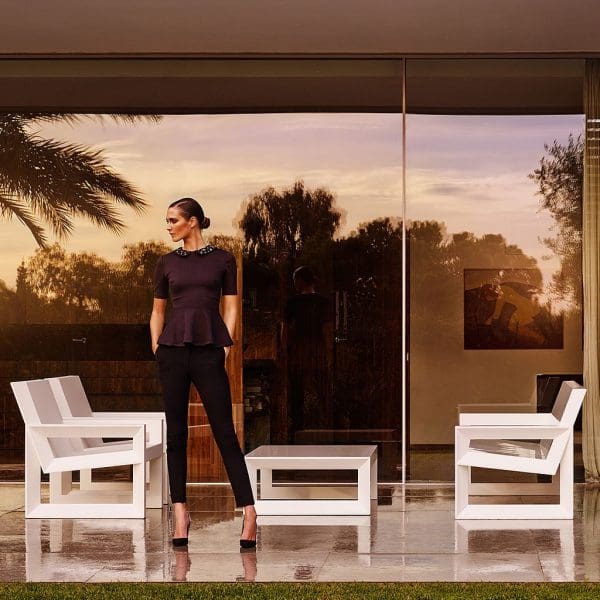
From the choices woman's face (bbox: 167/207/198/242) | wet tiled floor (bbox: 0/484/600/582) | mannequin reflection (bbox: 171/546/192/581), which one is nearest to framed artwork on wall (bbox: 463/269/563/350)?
wet tiled floor (bbox: 0/484/600/582)

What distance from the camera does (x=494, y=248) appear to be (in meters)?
9.68

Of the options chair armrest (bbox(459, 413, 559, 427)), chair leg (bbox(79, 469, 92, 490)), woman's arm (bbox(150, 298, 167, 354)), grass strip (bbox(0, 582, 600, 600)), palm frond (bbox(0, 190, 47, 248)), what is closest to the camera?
grass strip (bbox(0, 582, 600, 600))

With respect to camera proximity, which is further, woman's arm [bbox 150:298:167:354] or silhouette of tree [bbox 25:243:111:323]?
silhouette of tree [bbox 25:243:111:323]

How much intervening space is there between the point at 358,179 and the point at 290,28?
1289 millimetres

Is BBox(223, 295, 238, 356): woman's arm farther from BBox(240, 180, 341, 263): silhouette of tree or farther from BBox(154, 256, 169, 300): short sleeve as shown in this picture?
BBox(240, 180, 341, 263): silhouette of tree

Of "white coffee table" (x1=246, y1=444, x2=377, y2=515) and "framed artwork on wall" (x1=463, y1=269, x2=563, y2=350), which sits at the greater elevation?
"framed artwork on wall" (x1=463, y1=269, x2=563, y2=350)

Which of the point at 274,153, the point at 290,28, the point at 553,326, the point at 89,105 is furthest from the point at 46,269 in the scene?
the point at 553,326

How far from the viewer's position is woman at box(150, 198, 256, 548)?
21.2ft

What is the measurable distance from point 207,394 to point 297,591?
1.46m

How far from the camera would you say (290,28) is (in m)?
9.20

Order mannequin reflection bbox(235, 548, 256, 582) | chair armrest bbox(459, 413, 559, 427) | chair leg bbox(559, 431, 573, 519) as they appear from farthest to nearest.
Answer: chair armrest bbox(459, 413, 559, 427) < chair leg bbox(559, 431, 573, 519) < mannequin reflection bbox(235, 548, 256, 582)

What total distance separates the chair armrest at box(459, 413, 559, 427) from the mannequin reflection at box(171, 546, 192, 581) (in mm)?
3180

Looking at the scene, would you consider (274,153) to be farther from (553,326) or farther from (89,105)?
(553,326)

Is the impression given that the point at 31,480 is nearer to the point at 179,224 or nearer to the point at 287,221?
the point at 179,224
